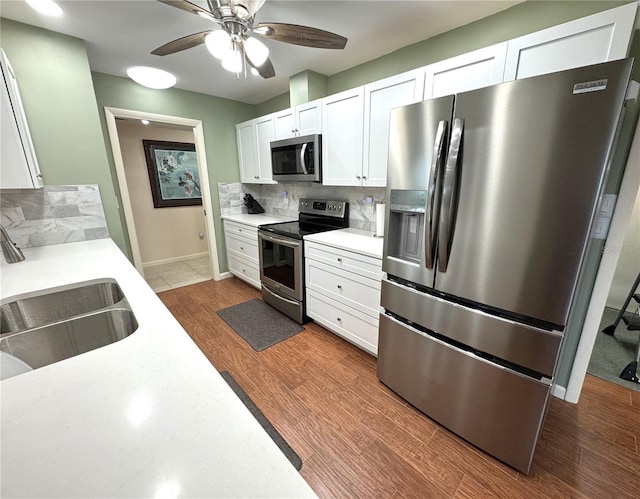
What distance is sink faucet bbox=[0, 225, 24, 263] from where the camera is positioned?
1.56 m

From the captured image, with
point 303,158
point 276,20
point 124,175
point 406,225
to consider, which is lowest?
point 406,225

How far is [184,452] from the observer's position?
479 millimetres

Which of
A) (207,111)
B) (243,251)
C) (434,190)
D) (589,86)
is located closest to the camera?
(589,86)

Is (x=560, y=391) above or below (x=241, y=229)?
below

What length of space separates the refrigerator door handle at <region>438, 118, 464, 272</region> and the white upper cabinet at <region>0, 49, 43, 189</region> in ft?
7.98

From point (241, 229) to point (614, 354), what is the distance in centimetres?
385

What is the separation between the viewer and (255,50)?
1.51 m

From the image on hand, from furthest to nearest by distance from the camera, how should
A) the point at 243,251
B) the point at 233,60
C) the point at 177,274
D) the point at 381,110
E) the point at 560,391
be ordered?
the point at 177,274 < the point at 243,251 < the point at 381,110 < the point at 560,391 < the point at 233,60

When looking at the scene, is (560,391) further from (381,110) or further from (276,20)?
(276,20)

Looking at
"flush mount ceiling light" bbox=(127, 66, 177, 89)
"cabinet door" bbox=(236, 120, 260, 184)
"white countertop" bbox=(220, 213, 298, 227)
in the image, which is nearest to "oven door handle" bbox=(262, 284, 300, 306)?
"white countertop" bbox=(220, 213, 298, 227)

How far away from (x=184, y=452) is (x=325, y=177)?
235cm

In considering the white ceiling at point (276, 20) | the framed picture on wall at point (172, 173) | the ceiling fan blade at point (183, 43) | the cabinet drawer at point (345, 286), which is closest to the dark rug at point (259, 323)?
the cabinet drawer at point (345, 286)

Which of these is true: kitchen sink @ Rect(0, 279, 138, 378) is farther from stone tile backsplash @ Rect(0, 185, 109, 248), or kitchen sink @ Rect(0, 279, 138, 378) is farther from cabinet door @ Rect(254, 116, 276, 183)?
cabinet door @ Rect(254, 116, 276, 183)

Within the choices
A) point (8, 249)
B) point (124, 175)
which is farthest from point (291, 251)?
point (124, 175)
